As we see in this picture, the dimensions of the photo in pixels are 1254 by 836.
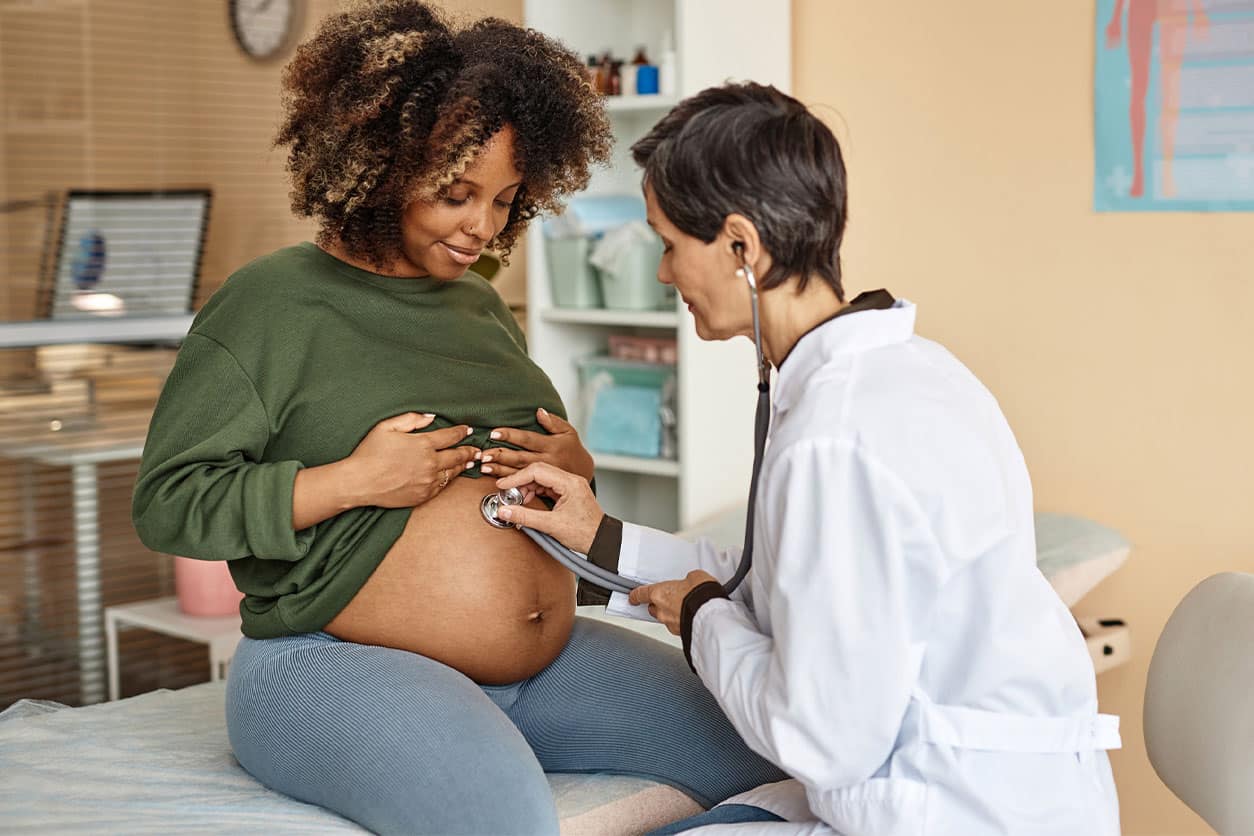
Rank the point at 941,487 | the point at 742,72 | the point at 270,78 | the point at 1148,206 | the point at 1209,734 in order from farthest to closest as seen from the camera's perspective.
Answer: the point at 270,78 < the point at 742,72 < the point at 1148,206 < the point at 1209,734 < the point at 941,487

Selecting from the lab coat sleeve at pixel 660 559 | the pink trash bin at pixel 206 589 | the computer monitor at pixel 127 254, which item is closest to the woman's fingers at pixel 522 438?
the lab coat sleeve at pixel 660 559

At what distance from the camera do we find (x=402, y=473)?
4.48ft

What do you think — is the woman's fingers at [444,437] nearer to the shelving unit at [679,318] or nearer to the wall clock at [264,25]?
the shelving unit at [679,318]

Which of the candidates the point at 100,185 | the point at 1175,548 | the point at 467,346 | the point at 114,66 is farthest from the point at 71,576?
the point at 1175,548

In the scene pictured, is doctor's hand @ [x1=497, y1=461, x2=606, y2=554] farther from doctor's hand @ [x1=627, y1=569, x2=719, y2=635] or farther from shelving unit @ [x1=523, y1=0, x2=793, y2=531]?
shelving unit @ [x1=523, y1=0, x2=793, y2=531]

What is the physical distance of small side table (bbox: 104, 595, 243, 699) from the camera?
2.53 meters

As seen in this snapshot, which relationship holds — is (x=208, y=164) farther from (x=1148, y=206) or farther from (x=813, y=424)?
(x=813, y=424)

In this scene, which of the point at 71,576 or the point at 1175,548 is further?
the point at 71,576

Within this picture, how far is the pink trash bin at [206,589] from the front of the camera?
2637 mm

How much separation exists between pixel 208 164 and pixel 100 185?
0.24m

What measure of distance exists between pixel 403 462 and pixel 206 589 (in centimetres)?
145

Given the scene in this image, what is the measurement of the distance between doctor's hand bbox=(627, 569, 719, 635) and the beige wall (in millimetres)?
1126

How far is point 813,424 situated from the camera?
1097 millimetres

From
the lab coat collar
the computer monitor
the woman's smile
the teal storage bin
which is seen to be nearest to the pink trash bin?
the computer monitor
